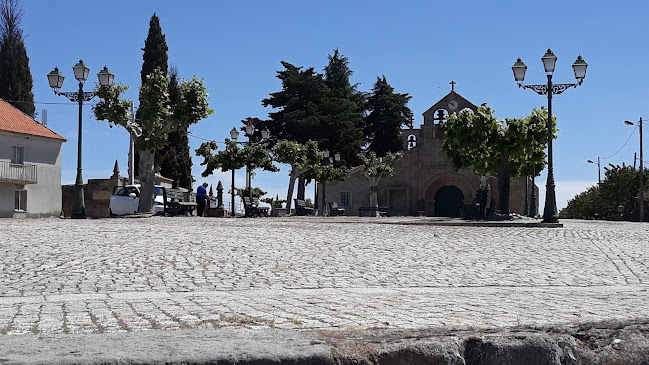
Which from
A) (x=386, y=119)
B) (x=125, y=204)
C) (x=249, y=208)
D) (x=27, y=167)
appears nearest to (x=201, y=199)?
(x=249, y=208)

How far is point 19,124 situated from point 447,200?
28.7 metres

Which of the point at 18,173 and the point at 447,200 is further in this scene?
the point at 447,200

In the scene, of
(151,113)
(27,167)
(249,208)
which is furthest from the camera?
(27,167)

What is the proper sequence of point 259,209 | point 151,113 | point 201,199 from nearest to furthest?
point 151,113 → point 201,199 → point 259,209

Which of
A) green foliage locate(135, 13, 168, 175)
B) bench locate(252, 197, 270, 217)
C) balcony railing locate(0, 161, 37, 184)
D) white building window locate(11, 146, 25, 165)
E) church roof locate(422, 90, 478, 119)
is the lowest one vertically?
bench locate(252, 197, 270, 217)

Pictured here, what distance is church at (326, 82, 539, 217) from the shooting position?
57.3 m

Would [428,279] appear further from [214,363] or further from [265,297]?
[214,363]

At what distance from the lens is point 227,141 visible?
42.0 m

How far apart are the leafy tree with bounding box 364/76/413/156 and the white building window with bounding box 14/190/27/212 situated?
3625 centimetres

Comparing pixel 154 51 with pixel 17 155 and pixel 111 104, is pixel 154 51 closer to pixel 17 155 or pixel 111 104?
pixel 17 155

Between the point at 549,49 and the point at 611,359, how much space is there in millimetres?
21987

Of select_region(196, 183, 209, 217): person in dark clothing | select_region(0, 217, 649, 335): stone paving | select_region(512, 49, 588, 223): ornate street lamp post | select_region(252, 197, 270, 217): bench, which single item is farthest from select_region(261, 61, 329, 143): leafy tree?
select_region(0, 217, 649, 335): stone paving

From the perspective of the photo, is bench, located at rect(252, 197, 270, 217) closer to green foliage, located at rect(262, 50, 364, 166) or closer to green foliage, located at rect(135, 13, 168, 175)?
green foliage, located at rect(135, 13, 168, 175)

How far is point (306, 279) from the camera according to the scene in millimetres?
11109
